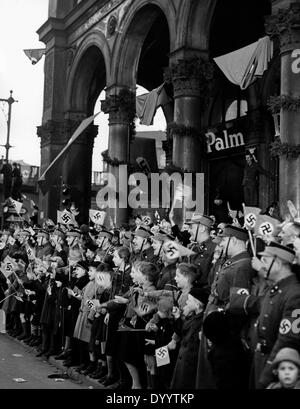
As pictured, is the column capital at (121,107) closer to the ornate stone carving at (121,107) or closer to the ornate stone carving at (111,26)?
the ornate stone carving at (121,107)

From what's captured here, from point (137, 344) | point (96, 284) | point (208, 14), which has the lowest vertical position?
point (137, 344)

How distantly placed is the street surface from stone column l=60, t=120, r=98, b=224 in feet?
39.7

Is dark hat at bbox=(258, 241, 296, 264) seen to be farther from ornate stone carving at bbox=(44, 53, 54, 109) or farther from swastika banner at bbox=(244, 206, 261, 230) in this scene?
ornate stone carving at bbox=(44, 53, 54, 109)

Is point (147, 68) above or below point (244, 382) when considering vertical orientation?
above

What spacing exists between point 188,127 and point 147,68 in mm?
10962

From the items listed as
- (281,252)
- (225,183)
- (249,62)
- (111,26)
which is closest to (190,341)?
(281,252)

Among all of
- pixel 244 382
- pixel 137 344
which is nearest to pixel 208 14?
pixel 137 344

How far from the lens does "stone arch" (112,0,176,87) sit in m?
18.0

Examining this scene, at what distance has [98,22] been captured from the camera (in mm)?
20875

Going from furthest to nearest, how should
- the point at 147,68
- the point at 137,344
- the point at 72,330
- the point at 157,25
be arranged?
the point at 147,68
the point at 157,25
the point at 72,330
the point at 137,344

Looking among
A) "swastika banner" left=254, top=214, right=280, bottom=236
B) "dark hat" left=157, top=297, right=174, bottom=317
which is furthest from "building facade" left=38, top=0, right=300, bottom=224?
"dark hat" left=157, top=297, right=174, bottom=317

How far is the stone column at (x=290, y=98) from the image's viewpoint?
11.1 meters

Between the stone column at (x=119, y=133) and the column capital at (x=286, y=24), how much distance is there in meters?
8.13
